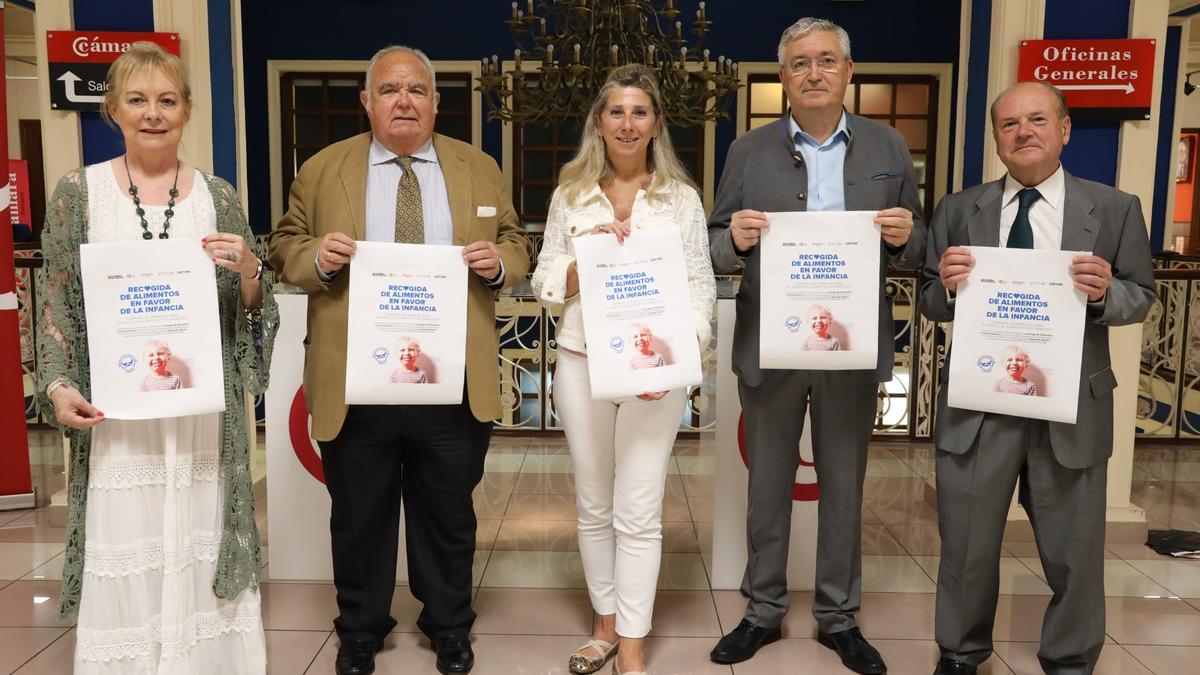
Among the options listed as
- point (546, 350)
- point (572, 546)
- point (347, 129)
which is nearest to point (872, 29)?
point (347, 129)

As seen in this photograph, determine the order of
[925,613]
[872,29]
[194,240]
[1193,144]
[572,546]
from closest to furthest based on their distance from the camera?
1. [194,240]
2. [925,613]
3. [572,546]
4. [872,29]
5. [1193,144]

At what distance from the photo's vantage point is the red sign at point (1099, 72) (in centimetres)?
350

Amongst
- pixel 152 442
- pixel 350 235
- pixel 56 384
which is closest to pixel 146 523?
pixel 152 442

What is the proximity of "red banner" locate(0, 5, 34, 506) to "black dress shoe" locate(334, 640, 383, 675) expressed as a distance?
2.39 m

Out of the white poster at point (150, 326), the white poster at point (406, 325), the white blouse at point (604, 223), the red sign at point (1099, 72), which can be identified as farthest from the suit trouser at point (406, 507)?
the red sign at point (1099, 72)

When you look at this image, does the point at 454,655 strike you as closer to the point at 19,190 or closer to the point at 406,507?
the point at 406,507

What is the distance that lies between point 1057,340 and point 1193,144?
14879 millimetres

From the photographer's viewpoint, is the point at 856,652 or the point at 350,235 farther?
the point at 856,652

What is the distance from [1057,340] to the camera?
222 cm

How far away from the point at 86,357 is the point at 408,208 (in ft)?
2.78

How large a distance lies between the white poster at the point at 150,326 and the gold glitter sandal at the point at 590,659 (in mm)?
1238

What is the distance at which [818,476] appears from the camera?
2668 millimetres

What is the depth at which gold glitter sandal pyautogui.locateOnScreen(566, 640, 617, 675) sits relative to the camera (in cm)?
257

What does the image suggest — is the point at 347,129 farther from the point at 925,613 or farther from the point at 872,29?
the point at 925,613
